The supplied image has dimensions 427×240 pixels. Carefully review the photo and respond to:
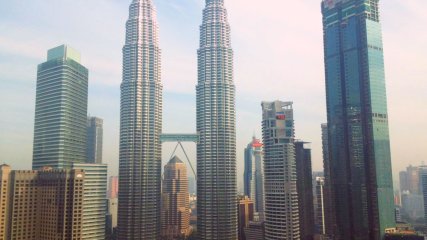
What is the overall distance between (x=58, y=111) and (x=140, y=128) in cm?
2808

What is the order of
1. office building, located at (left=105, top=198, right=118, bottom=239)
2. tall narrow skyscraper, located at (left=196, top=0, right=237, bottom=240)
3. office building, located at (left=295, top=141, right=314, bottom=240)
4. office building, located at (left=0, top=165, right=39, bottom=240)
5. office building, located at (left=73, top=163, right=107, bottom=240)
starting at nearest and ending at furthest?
office building, located at (left=0, top=165, right=39, bottom=240), office building, located at (left=73, top=163, right=107, bottom=240), office building, located at (left=295, top=141, right=314, bottom=240), tall narrow skyscraper, located at (left=196, top=0, right=237, bottom=240), office building, located at (left=105, top=198, right=118, bottom=239)

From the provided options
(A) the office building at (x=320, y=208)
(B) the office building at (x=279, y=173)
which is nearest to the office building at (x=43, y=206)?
(B) the office building at (x=279, y=173)

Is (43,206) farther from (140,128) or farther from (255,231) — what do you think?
(255,231)

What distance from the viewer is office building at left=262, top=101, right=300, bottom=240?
105m

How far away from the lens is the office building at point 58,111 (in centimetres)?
12694

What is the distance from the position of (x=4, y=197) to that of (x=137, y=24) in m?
77.7

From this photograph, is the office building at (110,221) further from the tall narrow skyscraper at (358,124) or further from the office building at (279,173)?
the tall narrow skyscraper at (358,124)

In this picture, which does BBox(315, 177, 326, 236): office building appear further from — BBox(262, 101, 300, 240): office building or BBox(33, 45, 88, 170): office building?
BBox(33, 45, 88, 170): office building

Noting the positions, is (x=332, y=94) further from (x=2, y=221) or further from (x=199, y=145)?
(x=2, y=221)

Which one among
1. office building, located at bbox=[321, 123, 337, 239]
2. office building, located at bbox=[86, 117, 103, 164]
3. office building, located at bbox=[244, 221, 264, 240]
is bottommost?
office building, located at bbox=[244, 221, 264, 240]

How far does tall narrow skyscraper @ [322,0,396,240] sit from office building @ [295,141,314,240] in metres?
14.6

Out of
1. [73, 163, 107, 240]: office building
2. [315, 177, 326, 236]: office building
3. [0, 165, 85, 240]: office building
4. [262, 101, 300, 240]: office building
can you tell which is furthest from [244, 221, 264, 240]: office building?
[0, 165, 85, 240]: office building

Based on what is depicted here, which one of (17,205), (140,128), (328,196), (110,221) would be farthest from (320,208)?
(17,205)

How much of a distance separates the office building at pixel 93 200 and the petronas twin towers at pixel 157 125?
62.3 feet
